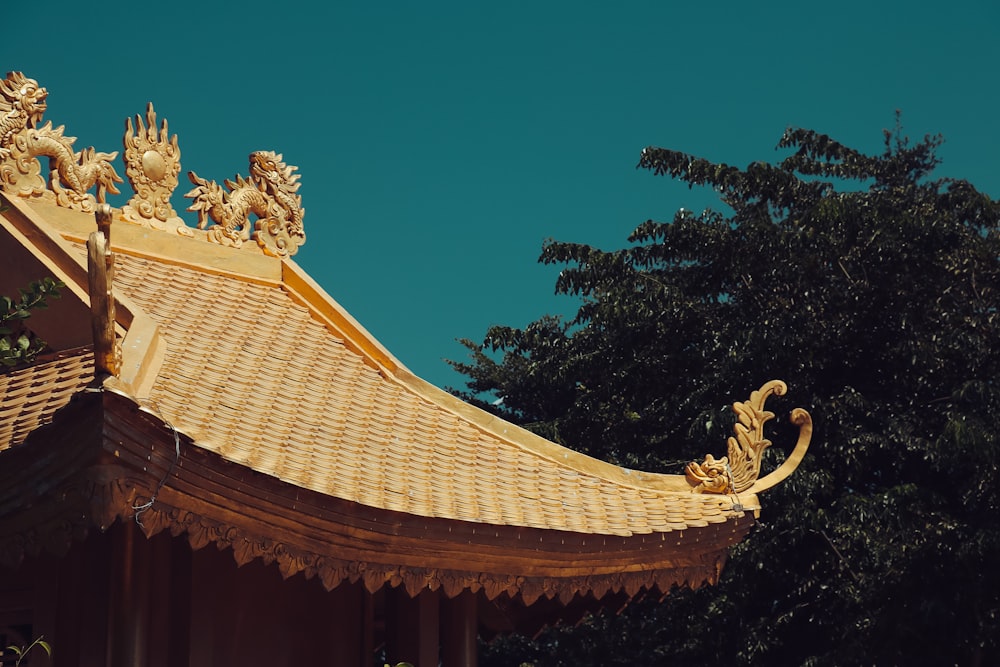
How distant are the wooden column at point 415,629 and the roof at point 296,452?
543mm

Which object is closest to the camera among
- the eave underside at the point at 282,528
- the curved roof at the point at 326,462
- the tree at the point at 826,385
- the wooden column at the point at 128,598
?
the eave underside at the point at 282,528

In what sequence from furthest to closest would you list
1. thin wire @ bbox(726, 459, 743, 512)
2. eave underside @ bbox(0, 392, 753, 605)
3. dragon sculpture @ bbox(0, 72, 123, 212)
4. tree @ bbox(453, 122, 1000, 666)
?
tree @ bbox(453, 122, 1000, 666)
dragon sculpture @ bbox(0, 72, 123, 212)
thin wire @ bbox(726, 459, 743, 512)
eave underside @ bbox(0, 392, 753, 605)

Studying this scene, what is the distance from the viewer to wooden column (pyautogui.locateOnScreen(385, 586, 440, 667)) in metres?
5.66

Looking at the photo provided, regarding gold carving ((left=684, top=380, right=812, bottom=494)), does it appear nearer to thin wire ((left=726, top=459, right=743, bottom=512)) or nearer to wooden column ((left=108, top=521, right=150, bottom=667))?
thin wire ((left=726, top=459, right=743, bottom=512))

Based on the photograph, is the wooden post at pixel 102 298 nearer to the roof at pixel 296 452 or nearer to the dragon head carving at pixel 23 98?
the roof at pixel 296 452

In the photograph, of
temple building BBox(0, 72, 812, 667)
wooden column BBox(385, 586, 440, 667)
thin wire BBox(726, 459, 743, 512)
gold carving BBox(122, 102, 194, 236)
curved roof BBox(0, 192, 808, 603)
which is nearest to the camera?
temple building BBox(0, 72, 812, 667)

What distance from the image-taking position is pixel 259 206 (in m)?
7.35

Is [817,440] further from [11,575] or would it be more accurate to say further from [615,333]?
[11,575]

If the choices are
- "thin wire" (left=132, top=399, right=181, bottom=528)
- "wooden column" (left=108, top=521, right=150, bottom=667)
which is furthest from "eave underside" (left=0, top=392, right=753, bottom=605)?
"wooden column" (left=108, top=521, right=150, bottom=667)

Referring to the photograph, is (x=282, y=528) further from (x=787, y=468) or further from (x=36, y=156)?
(x=36, y=156)

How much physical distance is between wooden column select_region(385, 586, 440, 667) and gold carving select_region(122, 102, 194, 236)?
2491 mm

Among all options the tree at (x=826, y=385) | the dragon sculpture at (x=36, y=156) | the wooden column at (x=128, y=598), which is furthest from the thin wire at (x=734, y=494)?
the tree at (x=826, y=385)

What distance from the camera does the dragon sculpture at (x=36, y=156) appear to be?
638cm

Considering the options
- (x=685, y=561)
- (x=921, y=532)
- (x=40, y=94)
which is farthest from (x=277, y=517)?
(x=921, y=532)
